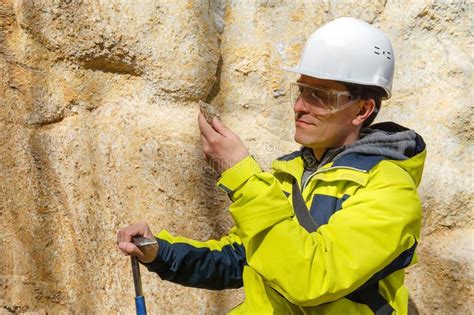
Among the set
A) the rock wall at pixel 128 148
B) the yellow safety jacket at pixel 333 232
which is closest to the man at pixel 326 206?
the yellow safety jacket at pixel 333 232

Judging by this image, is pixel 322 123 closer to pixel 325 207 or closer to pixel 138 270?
pixel 325 207

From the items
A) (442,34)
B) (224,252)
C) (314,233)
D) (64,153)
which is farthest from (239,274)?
(442,34)

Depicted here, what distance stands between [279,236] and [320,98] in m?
0.42

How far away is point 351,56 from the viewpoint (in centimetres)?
153

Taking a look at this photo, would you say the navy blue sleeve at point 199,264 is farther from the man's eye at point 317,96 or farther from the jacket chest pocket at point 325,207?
the man's eye at point 317,96

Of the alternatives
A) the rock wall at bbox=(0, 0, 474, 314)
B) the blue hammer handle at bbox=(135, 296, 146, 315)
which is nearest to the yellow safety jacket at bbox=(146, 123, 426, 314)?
the blue hammer handle at bbox=(135, 296, 146, 315)

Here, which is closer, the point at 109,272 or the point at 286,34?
the point at 109,272

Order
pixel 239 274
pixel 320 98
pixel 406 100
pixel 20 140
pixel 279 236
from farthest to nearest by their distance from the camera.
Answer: pixel 406 100, pixel 20 140, pixel 239 274, pixel 320 98, pixel 279 236

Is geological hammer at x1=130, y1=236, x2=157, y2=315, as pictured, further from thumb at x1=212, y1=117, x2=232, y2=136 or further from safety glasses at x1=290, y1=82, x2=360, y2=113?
safety glasses at x1=290, y1=82, x2=360, y2=113

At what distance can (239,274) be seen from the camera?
5.47 ft

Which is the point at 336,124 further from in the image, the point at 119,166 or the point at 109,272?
the point at 109,272

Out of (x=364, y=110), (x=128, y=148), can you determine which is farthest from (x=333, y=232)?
(x=128, y=148)

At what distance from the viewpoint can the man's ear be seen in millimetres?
1552

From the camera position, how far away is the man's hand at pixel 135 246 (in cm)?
152
